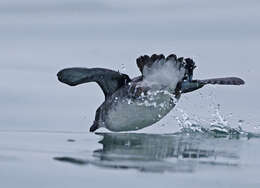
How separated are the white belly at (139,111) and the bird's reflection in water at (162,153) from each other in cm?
58

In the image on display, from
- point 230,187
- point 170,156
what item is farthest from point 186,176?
point 170,156

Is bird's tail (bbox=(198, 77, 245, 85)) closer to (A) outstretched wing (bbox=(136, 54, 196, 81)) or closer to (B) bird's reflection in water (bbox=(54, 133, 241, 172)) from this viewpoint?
(A) outstretched wing (bbox=(136, 54, 196, 81))

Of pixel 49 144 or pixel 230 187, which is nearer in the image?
pixel 230 187

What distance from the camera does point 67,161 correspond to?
10320 mm

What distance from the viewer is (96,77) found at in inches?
569

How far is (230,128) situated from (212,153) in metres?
2.72

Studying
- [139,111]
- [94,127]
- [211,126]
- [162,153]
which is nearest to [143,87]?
[139,111]

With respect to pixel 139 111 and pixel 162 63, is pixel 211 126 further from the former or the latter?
pixel 162 63

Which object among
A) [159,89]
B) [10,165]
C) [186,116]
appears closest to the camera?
[10,165]

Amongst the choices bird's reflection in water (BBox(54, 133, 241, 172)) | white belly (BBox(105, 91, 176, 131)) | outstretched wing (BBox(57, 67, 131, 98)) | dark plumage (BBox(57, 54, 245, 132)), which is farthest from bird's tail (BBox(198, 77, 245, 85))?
outstretched wing (BBox(57, 67, 131, 98))

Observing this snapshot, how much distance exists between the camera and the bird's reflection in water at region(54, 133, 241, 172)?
394 inches

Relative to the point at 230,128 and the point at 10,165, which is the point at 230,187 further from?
the point at 230,128

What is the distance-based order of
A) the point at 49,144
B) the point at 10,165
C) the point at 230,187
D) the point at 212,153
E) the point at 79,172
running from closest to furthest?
the point at 230,187, the point at 79,172, the point at 10,165, the point at 212,153, the point at 49,144

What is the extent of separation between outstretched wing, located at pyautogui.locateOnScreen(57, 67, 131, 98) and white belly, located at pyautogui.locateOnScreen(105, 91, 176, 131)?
0.46 metres
